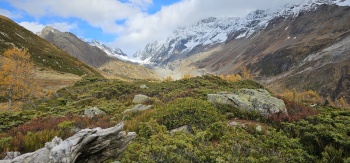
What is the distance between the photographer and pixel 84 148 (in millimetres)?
6359

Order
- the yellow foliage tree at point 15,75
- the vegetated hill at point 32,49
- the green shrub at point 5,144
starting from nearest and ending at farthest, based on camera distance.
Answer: the green shrub at point 5,144 < the yellow foliage tree at point 15,75 < the vegetated hill at point 32,49

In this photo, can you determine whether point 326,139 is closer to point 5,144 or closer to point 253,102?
point 253,102

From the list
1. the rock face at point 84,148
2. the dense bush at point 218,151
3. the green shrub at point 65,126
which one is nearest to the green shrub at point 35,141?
the green shrub at point 65,126

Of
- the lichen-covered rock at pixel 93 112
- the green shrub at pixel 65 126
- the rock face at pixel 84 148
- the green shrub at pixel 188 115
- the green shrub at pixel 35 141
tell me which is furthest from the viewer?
the lichen-covered rock at pixel 93 112

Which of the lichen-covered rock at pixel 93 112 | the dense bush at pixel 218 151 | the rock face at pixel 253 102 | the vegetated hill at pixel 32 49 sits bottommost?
the lichen-covered rock at pixel 93 112

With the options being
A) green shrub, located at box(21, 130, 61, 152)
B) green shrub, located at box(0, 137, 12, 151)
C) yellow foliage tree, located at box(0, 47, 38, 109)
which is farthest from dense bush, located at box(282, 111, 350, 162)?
yellow foliage tree, located at box(0, 47, 38, 109)

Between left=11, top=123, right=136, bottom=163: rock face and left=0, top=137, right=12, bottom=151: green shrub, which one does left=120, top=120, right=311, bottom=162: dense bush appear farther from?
left=0, top=137, right=12, bottom=151: green shrub

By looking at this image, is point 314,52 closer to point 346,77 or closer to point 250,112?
point 346,77

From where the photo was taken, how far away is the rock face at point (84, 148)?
555 centimetres

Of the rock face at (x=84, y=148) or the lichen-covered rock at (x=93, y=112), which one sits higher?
the rock face at (x=84, y=148)

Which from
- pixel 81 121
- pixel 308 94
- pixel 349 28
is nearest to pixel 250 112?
pixel 81 121

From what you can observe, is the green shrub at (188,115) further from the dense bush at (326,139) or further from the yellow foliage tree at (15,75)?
the yellow foliage tree at (15,75)

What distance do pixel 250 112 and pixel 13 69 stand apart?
32900 mm

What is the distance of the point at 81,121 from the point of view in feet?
42.5
